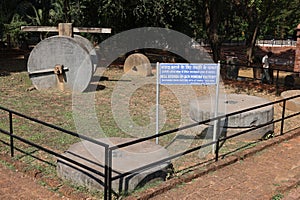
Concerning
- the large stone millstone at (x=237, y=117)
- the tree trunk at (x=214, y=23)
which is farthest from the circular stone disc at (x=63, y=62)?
the tree trunk at (x=214, y=23)

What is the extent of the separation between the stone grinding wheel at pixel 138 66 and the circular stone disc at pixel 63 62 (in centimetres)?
410

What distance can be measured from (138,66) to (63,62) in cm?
454

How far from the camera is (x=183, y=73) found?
664 centimetres

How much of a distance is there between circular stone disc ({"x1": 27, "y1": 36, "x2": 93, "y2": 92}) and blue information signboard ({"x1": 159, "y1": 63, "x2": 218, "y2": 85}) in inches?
235

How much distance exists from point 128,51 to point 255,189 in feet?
62.0

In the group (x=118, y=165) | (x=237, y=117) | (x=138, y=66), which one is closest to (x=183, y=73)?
(x=237, y=117)

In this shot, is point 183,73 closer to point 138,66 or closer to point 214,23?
point 138,66

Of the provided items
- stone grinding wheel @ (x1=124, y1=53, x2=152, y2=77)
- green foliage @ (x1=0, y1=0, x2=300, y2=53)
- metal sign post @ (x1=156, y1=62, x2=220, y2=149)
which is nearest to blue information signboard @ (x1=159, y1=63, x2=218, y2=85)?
metal sign post @ (x1=156, y1=62, x2=220, y2=149)

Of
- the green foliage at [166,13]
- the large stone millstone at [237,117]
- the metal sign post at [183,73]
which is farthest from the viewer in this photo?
the green foliage at [166,13]

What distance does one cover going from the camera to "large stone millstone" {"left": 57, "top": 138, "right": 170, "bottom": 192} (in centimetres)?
514

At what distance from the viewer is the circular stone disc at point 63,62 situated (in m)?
12.3

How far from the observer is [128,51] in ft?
77.5

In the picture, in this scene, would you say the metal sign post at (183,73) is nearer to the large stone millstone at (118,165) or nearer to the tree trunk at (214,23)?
the large stone millstone at (118,165)

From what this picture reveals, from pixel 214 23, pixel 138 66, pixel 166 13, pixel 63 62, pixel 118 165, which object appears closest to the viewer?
pixel 118 165
